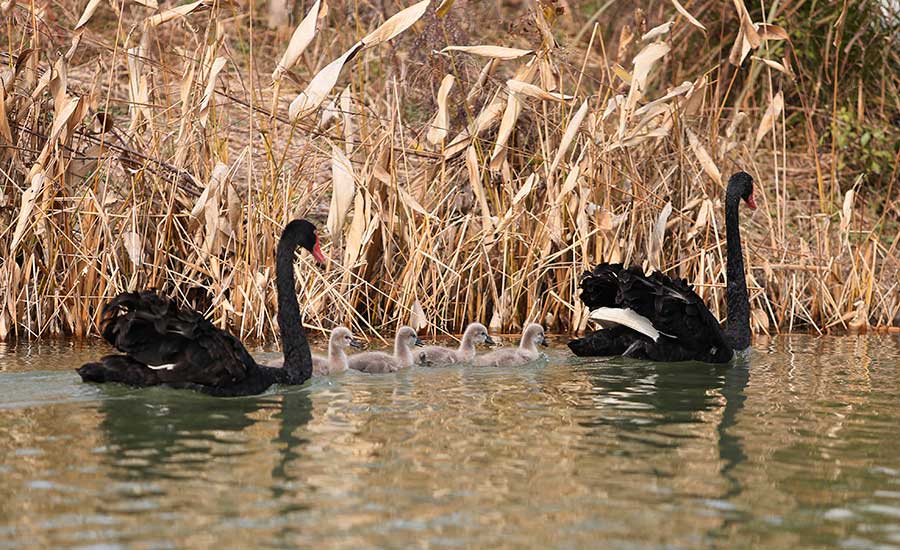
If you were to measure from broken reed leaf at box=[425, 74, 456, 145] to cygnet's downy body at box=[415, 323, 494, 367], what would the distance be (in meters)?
1.45

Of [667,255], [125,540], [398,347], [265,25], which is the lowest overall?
[125,540]

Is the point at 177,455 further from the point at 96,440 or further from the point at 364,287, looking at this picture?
the point at 364,287

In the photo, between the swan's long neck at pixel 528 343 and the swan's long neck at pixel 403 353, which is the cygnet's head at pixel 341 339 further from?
the swan's long neck at pixel 528 343

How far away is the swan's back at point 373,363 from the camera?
7789mm

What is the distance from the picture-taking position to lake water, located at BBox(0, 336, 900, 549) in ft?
14.0

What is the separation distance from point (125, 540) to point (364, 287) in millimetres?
5663

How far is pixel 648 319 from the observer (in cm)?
835

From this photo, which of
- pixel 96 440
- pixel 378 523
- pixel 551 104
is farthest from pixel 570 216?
pixel 378 523

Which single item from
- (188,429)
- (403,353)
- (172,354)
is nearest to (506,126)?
(403,353)

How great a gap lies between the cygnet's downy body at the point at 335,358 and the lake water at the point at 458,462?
0.37ft

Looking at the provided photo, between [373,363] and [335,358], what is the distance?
0.22 metres

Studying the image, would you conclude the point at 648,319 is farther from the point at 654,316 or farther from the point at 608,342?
the point at 608,342

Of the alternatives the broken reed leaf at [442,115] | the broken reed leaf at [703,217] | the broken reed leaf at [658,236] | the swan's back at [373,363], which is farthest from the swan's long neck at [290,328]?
the broken reed leaf at [703,217]

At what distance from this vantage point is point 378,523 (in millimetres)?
4309
